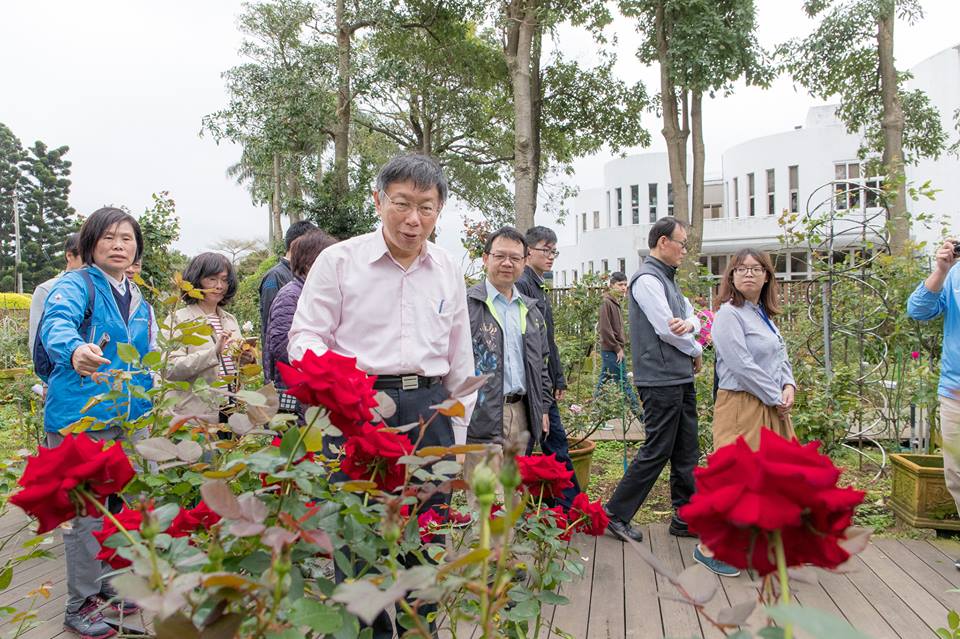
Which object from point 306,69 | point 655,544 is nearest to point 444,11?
point 306,69

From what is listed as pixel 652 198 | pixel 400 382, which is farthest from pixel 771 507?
pixel 652 198

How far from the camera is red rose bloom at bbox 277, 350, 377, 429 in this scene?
0.94 m

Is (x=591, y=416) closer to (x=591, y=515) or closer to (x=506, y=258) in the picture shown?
(x=506, y=258)

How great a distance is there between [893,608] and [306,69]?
534 inches

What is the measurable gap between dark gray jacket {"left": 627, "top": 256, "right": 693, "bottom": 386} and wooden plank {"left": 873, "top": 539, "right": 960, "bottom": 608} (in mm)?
1321

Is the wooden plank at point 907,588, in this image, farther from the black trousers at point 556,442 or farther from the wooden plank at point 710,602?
the black trousers at point 556,442

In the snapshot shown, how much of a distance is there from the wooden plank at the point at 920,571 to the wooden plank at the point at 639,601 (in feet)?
3.73

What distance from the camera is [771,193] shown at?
2766 cm

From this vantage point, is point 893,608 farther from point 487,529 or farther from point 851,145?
point 851,145

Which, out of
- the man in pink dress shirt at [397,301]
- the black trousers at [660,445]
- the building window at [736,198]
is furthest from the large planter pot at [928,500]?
the building window at [736,198]

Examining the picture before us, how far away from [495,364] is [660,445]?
1.05 m

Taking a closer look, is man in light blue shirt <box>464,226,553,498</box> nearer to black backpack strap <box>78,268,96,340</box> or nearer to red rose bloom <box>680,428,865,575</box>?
black backpack strap <box>78,268,96,340</box>

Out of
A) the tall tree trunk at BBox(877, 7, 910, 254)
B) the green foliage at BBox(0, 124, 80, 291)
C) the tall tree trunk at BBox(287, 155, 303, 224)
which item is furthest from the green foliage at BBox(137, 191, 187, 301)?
the green foliage at BBox(0, 124, 80, 291)

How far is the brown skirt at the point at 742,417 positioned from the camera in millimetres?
3338
